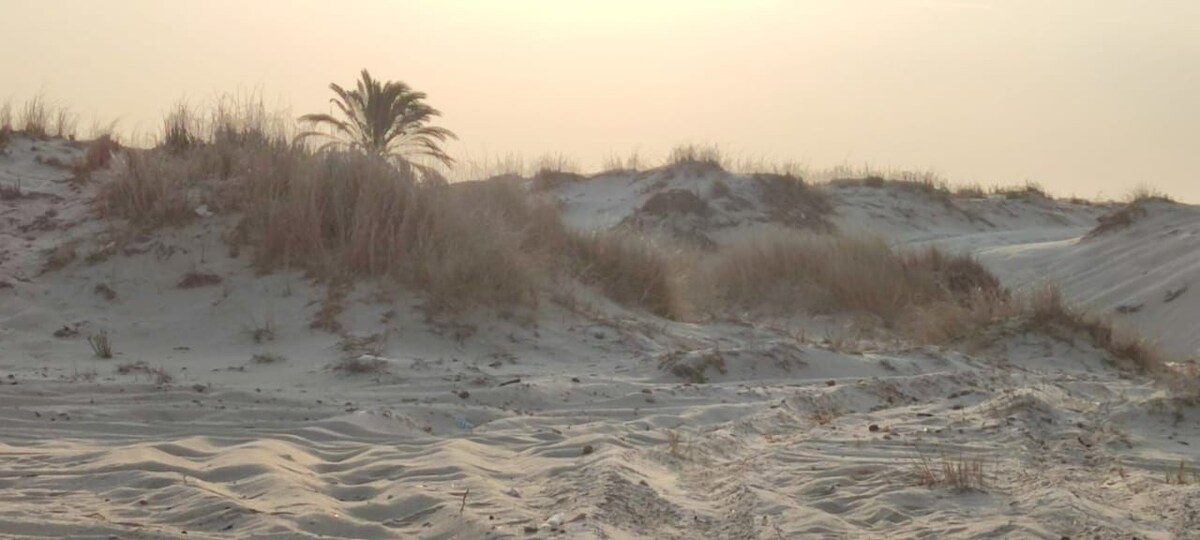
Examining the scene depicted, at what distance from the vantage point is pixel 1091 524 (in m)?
4.09

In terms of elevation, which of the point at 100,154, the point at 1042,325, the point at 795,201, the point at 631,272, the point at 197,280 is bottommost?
the point at 1042,325

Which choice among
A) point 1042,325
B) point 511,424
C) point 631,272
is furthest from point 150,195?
point 1042,325

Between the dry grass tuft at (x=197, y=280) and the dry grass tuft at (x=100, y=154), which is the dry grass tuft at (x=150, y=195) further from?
the dry grass tuft at (x=100, y=154)

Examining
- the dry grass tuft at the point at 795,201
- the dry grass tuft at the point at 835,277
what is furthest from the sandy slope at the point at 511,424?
the dry grass tuft at the point at 795,201

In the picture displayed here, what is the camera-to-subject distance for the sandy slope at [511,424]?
14.1 ft

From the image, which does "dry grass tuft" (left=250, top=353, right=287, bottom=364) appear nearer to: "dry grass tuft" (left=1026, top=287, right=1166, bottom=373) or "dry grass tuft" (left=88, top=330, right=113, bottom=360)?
"dry grass tuft" (left=88, top=330, right=113, bottom=360)

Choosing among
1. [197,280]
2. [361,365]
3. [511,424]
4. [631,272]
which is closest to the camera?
[511,424]

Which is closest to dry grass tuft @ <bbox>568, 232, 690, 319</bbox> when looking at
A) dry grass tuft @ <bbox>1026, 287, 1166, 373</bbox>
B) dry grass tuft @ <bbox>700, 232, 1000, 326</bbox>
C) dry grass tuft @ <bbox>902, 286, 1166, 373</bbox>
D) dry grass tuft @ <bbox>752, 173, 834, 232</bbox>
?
dry grass tuft @ <bbox>700, 232, 1000, 326</bbox>

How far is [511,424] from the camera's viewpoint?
21.0 ft

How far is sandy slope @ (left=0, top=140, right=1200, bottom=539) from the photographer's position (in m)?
4.29

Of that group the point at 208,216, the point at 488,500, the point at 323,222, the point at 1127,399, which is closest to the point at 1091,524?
the point at 488,500

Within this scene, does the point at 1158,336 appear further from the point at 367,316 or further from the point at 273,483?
the point at 273,483

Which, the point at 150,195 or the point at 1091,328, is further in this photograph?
the point at 1091,328

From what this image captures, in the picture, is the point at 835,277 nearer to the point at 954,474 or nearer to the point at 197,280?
the point at 197,280
